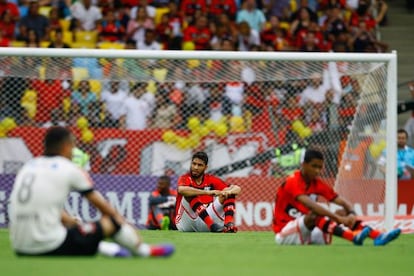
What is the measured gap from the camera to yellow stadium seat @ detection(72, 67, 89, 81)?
17.0 m

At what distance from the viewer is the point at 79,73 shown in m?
17.0

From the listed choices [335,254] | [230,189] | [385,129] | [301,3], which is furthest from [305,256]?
[301,3]

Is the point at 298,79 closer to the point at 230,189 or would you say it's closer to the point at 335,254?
the point at 230,189

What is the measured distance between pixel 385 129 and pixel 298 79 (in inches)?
67.4

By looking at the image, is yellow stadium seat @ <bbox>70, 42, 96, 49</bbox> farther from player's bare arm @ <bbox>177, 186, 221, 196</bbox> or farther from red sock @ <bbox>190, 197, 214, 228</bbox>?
player's bare arm @ <bbox>177, 186, 221, 196</bbox>

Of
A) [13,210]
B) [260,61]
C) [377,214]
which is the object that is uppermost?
[260,61]

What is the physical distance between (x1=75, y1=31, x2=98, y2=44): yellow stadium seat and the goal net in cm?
479

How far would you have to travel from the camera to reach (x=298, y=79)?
1734 centimetres

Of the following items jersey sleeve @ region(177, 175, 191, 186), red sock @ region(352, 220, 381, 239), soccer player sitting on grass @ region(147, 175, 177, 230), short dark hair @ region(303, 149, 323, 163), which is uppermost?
short dark hair @ region(303, 149, 323, 163)

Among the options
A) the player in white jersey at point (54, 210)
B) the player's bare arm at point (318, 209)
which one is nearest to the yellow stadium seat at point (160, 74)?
the player's bare arm at point (318, 209)

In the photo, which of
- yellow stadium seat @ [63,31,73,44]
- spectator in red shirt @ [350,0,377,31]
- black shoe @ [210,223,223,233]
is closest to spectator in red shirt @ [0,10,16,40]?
yellow stadium seat @ [63,31,73,44]

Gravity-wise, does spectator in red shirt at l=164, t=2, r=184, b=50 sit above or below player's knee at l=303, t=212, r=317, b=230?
above

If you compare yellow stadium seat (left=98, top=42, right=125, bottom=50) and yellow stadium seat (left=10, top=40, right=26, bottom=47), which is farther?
yellow stadium seat (left=98, top=42, right=125, bottom=50)

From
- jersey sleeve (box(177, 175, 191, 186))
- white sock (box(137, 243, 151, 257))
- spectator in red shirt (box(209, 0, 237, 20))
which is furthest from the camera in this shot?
spectator in red shirt (box(209, 0, 237, 20))
